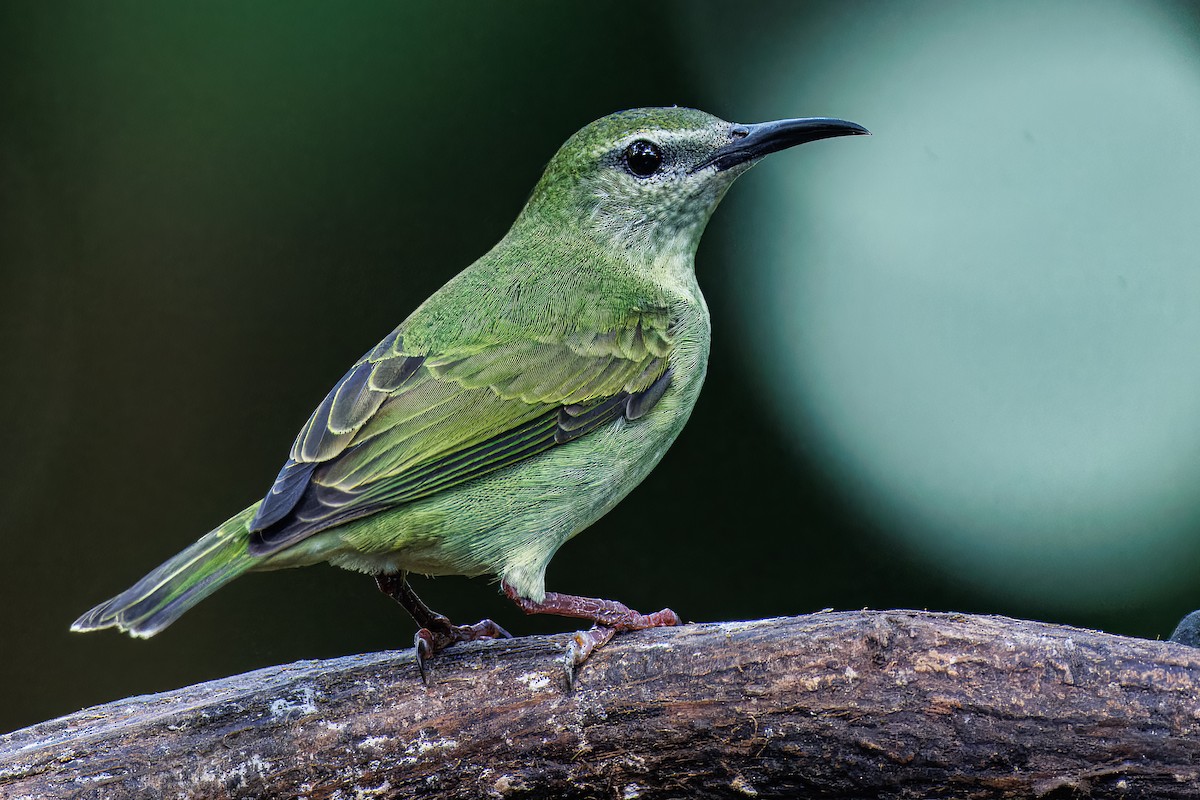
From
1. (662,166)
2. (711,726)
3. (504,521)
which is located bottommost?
(711,726)

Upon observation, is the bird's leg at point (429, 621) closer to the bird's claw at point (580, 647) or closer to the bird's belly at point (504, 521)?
the bird's belly at point (504, 521)

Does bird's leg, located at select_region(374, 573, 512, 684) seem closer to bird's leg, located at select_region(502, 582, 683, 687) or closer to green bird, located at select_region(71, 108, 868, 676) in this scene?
green bird, located at select_region(71, 108, 868, 676)

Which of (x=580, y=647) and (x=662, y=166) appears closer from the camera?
(x=580, y=647)

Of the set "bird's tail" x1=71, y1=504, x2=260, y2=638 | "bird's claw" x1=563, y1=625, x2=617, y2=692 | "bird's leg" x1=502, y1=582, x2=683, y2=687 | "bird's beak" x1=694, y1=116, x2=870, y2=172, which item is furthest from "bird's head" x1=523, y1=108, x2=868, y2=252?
"bird's tail" x1=71, y1=504, x2=260, y2=638

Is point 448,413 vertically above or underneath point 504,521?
above

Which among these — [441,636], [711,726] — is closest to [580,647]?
[711,726]

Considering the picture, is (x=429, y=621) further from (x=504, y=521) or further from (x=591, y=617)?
(x=591, y=617)

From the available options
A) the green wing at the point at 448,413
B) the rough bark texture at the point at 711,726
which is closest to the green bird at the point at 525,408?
the green wing at the point at 448,413

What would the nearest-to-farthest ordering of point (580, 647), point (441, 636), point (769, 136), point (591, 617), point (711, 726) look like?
point (711, 726)
point (580, 647)
point (591, 617)
point (441, 636)
point (769, 136)
